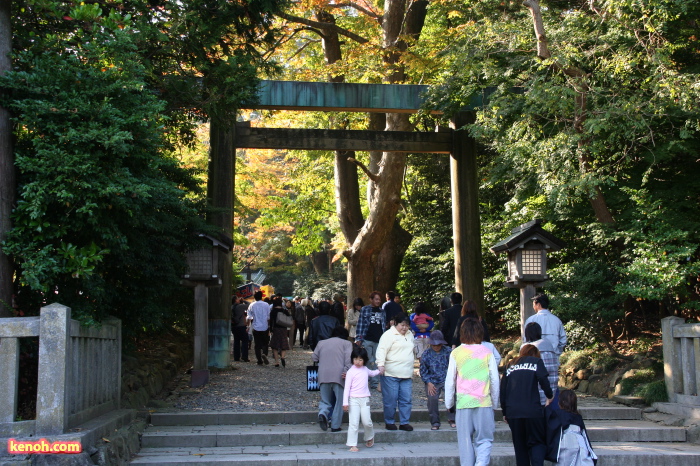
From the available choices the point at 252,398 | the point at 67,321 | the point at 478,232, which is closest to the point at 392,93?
the point at 478,232

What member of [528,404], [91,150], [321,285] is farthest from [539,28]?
[321,285]

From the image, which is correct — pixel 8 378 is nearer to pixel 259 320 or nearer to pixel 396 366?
pixel 396 366

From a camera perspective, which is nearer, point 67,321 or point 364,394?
point 67,321

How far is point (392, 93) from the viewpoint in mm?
13953

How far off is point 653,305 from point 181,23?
1155cm

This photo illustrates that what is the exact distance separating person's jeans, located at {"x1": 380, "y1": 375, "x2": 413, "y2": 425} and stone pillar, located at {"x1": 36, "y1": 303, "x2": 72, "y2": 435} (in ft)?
13.0

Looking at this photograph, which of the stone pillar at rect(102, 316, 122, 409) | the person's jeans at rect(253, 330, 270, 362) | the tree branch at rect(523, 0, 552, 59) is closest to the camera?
the stone pillar at rect(102, 316, 122, 409)

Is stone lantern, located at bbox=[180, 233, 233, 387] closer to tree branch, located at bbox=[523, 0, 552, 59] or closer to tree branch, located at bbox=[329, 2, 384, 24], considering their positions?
tree branch, located at bbox=[523, 0, 552, 59]

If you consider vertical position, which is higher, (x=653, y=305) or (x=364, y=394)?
(x=653, y=305)

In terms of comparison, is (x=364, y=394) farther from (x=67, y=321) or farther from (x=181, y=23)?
(x=181, y=23)

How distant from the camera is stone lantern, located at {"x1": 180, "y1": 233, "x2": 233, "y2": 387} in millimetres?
11641

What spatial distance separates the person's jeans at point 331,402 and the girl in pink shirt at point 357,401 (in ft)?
1.29

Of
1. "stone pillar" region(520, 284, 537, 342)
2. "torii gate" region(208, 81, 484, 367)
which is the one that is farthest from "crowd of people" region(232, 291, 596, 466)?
"torii gate" region(208, 81, 484, 367)

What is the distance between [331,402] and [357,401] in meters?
0.82
